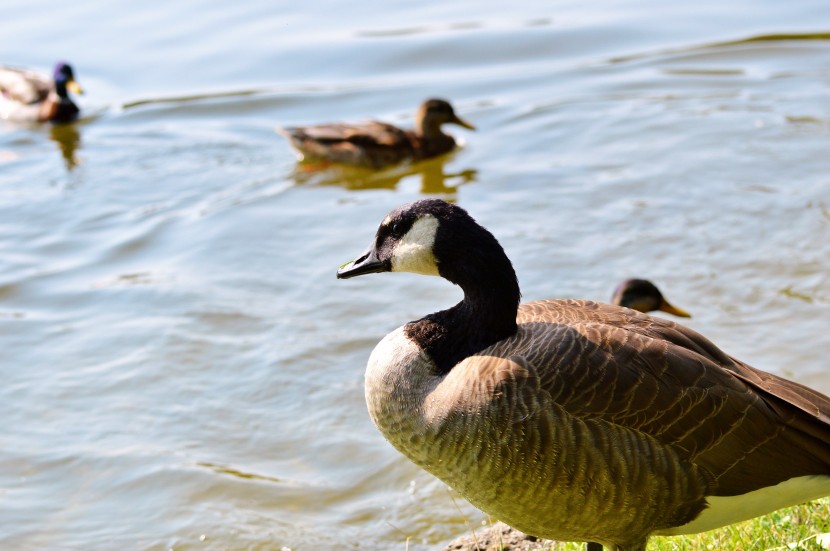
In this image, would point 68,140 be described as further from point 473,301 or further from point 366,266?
point 473,301

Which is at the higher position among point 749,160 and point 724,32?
point 724,32

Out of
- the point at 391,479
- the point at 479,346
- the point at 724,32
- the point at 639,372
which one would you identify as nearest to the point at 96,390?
the point at 391,479

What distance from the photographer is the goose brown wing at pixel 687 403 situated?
15.2ft

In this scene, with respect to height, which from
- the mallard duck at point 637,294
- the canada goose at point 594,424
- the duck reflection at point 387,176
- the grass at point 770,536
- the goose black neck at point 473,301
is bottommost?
the grass at point 770,536

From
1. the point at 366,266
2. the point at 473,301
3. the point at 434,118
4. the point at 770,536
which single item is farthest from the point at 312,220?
the point at 770,536

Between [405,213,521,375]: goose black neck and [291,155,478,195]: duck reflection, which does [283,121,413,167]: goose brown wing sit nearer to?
[291,155,478,195]: duck reflection

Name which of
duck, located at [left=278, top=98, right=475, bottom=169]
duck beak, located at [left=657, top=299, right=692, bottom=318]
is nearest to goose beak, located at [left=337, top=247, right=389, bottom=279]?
duck beak, located at [left=657, top=299, right=692, bottom=318]

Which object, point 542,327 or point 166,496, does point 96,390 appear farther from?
point 542,327

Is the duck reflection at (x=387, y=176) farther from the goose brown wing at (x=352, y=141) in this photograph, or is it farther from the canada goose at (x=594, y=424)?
the canada goose at (x=594, y=424)

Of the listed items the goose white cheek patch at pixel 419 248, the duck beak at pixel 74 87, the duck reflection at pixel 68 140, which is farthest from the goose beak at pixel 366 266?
the duck beak at pixel 74 87

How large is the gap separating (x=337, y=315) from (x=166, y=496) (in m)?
2.55

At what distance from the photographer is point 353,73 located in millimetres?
15078

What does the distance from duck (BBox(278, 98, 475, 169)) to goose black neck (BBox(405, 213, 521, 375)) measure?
7470 millimetres

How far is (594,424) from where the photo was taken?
4625 millimetres
